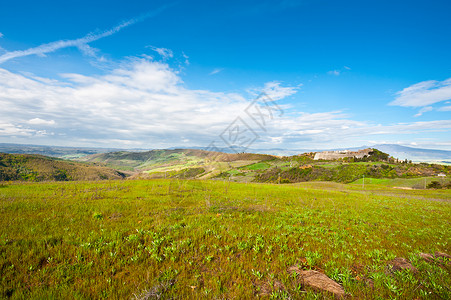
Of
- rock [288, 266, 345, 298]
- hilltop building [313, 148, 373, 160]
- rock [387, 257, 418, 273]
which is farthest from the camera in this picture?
hilltop building [313, 148, 373, 160]

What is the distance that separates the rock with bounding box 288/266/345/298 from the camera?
4.83 meters

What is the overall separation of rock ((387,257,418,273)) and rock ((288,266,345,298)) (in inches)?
112

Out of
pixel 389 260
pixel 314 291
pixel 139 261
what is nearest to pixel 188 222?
pixel 139 261

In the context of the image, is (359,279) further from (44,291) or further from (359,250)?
(44,291)

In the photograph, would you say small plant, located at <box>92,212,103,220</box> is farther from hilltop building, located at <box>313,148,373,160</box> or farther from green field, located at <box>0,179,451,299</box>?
hilltop building, located at <box>313,148,373,160</box>

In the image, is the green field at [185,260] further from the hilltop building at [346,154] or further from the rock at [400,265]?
the hilltop building at [346,154]

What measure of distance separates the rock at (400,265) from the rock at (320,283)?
2.85 metres

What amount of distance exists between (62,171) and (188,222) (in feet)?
616

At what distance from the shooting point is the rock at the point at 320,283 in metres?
4.83

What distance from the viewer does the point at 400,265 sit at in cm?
669

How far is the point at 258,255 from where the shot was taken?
6852mm

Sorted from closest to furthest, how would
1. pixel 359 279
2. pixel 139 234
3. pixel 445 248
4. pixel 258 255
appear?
pixel 359 279, pixel 258 255, pixel 139 234, pixel 445 248

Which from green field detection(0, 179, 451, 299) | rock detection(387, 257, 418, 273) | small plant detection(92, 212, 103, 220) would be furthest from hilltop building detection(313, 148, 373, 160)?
small plant detection(92, 212, 103, 220)

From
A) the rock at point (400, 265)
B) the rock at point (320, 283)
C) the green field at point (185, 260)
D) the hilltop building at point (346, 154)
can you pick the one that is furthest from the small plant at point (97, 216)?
the hilltop building at point (346, 154)
